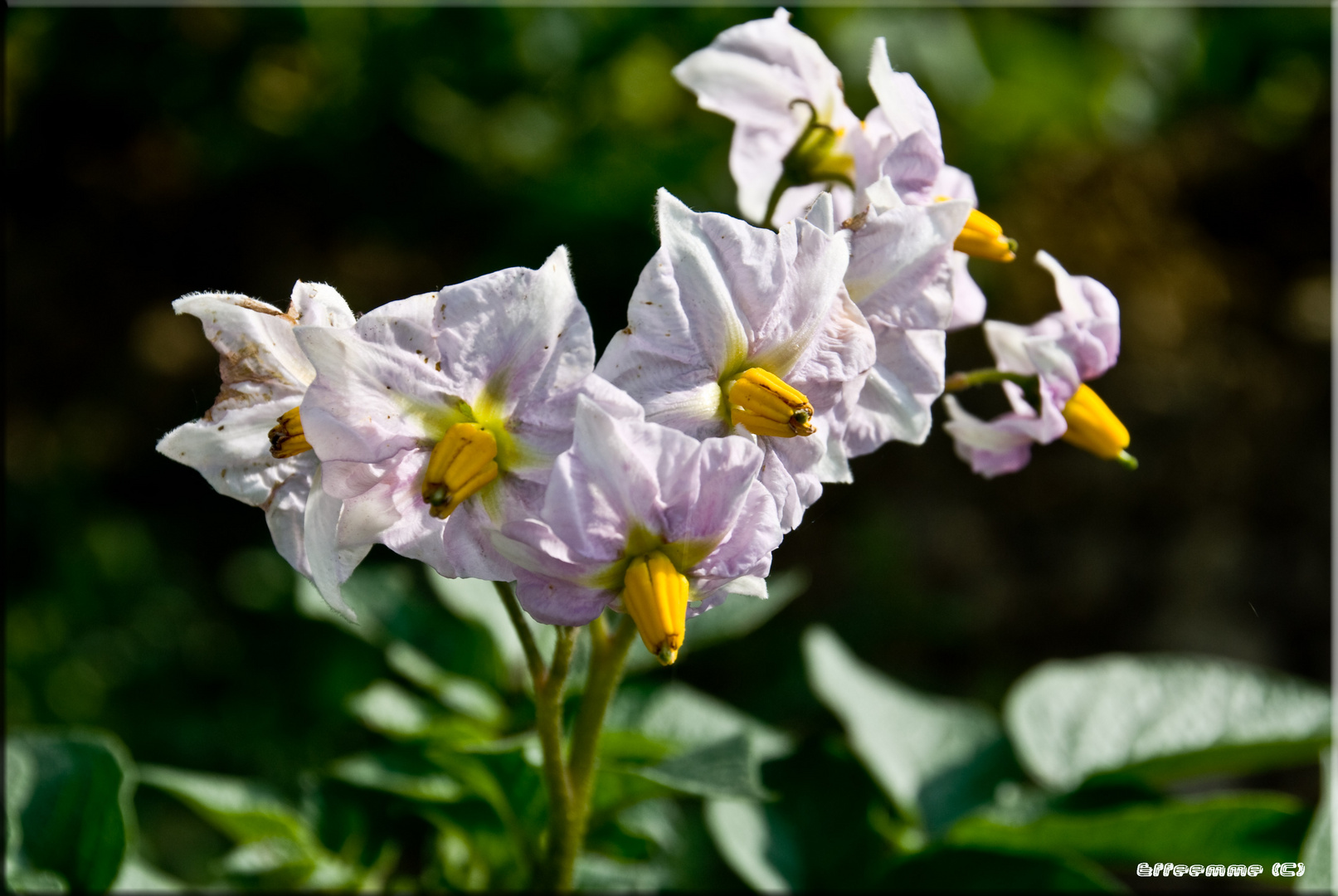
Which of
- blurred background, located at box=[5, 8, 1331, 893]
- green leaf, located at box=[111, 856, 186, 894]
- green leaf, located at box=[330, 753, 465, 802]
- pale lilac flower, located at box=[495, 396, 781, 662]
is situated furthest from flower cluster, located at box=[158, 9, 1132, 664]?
blurred background, located at box=[5, 8, 1331, 893]

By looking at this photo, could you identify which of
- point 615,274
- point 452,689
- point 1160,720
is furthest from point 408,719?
point 615,274

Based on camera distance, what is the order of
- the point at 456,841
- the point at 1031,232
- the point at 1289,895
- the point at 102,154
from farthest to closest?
1. the point at 102,154
2. the point at 1031,232
3. the point at 1289,895
4. the point at 456,841

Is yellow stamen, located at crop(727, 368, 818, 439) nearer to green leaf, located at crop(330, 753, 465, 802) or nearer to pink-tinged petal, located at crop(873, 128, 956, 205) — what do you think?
pink-tinged petal, located at crop(873, 128, 956, 205)

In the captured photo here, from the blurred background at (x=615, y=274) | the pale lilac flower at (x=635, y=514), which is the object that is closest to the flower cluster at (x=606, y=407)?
the pale lilac flower at (x=635, y=514)

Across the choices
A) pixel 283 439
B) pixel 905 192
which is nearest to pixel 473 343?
pixel 283 439

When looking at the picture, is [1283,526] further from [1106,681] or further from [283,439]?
[283,439]

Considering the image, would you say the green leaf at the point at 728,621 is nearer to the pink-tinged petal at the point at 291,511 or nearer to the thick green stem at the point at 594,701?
the thick green stem at the point at 594,701

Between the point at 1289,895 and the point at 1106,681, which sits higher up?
the point at 1106,681
